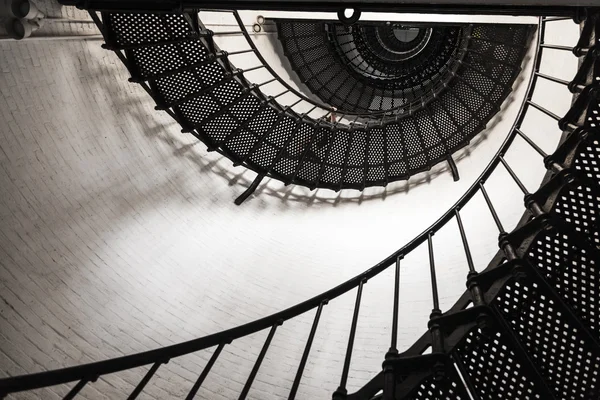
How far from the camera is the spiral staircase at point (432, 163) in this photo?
7.02ft

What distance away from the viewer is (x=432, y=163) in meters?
5.86

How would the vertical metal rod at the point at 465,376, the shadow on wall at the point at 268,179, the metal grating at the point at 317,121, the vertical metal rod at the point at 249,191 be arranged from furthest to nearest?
the vertical metal rod at the point at 249,191
the shadow on wall at the point at 268,179
the metal grating at the point at 317,121
the vertical metal rod at the point at 465,376

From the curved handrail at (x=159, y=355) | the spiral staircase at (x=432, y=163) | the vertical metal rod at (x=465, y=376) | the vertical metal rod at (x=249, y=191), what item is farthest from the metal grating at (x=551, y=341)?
the vertical metal rod at (x=249, y=191)

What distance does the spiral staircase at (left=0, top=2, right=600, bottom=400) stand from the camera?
214cm

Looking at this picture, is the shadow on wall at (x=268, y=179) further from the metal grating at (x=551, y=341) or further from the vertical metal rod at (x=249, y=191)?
the metal grating at (x=551, y=341)

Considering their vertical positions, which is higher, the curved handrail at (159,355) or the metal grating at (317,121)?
the metal grating at (317,121)

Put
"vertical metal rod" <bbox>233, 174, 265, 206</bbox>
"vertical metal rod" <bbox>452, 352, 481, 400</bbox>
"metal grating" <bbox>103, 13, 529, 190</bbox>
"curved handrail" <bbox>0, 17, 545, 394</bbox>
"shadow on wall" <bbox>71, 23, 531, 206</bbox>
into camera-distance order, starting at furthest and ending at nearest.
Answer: "vertical metal rod" <bbox>233, 174, 265, 206</bbox> < "shadow on wall" <bbox>71, 23, 531, 206</bbox> < "metal grating" <bbox>103, 13, 529, 190</bbox> < "vertical metal rod" <bbox>452, 352, 481, 400</bbox> < "curved handrail" <bbox>0, 17, 545, 394</bbox>

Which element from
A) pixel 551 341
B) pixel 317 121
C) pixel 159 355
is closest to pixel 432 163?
pixel 317 121

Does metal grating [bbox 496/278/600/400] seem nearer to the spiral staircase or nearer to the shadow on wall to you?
the spiral staircase

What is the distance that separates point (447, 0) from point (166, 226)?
330cm

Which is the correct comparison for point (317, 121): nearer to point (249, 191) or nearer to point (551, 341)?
point (249, 191)

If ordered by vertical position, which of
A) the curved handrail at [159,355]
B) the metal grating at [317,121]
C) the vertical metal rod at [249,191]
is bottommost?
the curved handrail at [159,355]

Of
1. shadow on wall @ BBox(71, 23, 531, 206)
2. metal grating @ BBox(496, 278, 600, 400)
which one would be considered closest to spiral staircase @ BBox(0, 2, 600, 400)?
metal grating @ BBox(496, 278, 600, 400)

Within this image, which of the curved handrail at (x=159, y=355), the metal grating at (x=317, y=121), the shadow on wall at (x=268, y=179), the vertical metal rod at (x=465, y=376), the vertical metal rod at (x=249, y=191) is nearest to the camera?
the curved handrail at (x=159, y=355)
